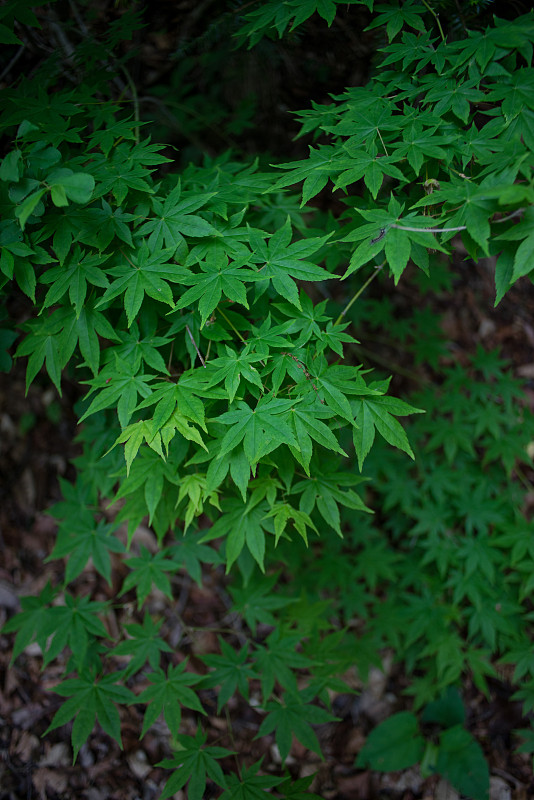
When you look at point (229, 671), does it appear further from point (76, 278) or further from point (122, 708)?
point (76, 278)

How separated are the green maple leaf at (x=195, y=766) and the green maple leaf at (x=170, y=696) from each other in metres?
0.10

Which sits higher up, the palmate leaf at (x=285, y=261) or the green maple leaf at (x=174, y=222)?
the green maple leaf at (x=174, y=222)

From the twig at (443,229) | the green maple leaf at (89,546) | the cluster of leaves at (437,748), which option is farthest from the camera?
the cluster of leaves at (437,748)

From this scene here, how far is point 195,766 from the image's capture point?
85.7 inches

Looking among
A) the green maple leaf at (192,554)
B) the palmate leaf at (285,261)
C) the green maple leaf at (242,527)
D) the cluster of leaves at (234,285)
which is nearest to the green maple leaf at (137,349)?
the cluster of leaves at (234,285)

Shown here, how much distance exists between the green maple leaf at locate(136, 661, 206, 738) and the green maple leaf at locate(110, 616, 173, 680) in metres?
0.08

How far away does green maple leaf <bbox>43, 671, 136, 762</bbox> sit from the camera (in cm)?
216

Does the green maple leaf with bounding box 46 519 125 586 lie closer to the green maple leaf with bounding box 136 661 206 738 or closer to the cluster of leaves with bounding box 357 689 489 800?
the green maple leaf with bounding box 136 661 206 738

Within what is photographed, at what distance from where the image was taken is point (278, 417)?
1658 mm

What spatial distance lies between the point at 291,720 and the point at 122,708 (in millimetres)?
978

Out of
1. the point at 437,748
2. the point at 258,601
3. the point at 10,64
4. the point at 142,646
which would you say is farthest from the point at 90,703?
the point at 10,64

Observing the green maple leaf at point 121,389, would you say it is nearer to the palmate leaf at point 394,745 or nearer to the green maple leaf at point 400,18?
the green maple leaf at point 400,18

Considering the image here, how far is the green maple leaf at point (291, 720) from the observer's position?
2291 millimetres

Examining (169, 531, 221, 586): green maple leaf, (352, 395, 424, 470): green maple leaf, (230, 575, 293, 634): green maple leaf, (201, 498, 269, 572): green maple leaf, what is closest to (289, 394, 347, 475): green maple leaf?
(352, 395, 424, 470): green maple leaf
